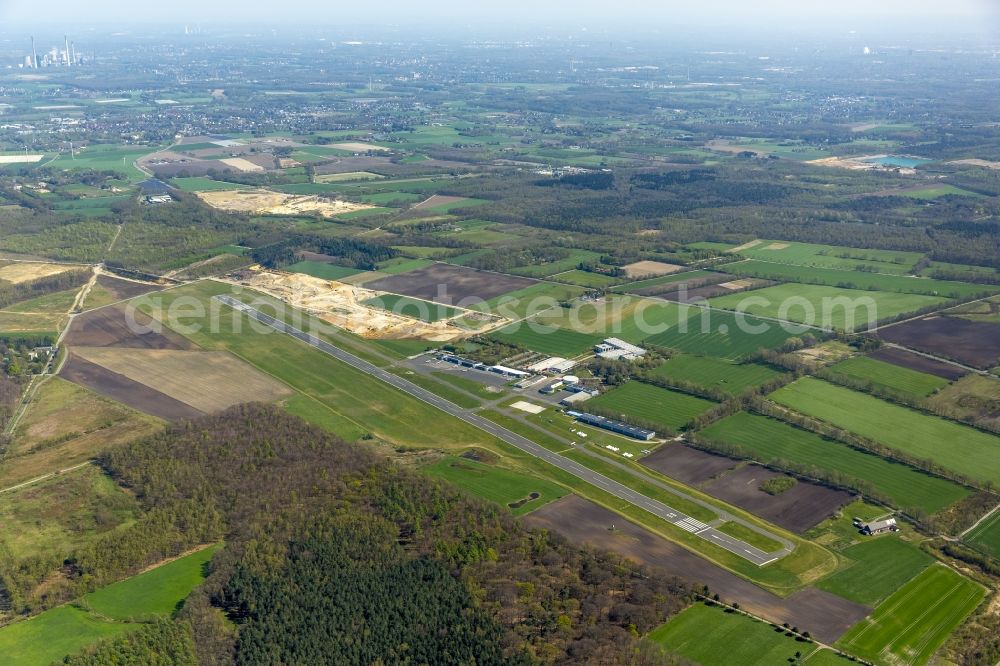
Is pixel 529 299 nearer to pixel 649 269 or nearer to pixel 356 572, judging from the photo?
pixel 649 269

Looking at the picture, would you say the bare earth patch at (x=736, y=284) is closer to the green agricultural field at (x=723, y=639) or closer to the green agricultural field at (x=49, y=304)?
the green agricultural field at (x=723, y=639)

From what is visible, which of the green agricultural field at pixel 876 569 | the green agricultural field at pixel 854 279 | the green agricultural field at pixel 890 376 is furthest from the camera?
the green agricultural field at pixel 854 279

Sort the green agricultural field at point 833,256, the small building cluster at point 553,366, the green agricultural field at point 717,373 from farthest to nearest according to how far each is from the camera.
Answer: the green agricultural field at point 833,256 → the small building cluster at point 553,366 → the green agricultural field at point 717,373

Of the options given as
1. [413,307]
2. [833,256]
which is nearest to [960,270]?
[833,256]

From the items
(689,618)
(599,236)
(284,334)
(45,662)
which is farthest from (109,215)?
(689,618)

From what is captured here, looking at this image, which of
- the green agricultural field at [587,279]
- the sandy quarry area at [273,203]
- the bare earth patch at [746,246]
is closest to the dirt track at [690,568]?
the green agricultural field at [587,279]
